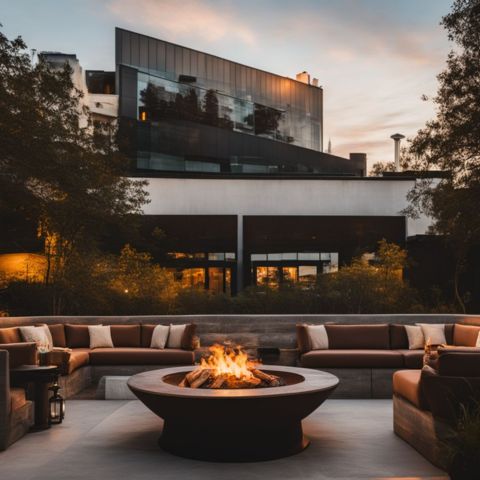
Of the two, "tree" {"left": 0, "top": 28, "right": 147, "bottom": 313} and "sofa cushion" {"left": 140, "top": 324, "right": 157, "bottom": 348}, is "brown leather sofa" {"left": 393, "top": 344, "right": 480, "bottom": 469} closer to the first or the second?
"sofa cushion" {"left": 140, "top": 324, "right": 157, "bottom": 348}

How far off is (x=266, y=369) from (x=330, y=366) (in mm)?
1869

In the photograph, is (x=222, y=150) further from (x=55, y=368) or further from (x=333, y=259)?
(x=55, y=368)

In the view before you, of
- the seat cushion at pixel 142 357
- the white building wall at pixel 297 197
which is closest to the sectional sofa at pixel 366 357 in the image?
the seat cushion at pixel 142 357

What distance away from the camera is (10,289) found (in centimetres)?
1154

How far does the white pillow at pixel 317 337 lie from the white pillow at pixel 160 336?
2.11m

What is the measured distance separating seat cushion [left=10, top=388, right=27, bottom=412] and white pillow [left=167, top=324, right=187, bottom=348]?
9.84 ft

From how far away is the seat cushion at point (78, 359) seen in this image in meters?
8.00

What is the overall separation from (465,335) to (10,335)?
6217 mm

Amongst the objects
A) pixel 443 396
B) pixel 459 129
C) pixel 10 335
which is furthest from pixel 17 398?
pixel 459 129

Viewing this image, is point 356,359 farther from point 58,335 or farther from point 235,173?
point 235,173

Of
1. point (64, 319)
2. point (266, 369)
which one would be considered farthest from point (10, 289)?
point (266, 369)

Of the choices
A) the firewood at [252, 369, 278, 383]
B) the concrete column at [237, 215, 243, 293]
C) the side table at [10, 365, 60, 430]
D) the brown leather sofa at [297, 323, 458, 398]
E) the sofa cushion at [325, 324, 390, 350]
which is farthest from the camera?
the concrete column at [237, 215, 243, 293]

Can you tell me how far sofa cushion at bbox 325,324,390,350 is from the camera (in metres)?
8.89

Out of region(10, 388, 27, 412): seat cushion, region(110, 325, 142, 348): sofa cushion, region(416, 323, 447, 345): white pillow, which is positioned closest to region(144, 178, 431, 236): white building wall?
region(110, 325, 142, 348): sofa cushion
